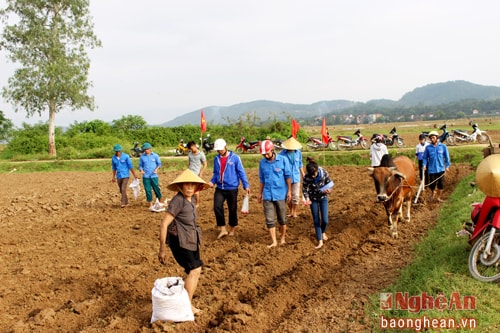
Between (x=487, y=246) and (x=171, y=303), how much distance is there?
360 cm

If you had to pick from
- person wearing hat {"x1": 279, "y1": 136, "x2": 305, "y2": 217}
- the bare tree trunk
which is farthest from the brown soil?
the bare tree trunk

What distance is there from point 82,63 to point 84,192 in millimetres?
14573

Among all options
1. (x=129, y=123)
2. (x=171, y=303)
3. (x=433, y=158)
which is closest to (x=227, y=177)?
(x=171, y=303)

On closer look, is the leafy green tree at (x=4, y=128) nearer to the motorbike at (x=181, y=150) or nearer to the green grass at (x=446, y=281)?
the motorbike at (x=181, y=150)

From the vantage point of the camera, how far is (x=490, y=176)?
15.2ft

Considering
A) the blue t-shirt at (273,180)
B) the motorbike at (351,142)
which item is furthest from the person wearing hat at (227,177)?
the motorbike at (351,142)

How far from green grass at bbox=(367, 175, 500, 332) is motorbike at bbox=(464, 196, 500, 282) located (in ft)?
0.44

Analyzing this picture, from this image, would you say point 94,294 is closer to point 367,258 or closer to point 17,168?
point 367,258

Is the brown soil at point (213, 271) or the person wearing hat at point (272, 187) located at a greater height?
the person wearing hat at point (272, 187)

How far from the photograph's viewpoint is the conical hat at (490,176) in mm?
4602

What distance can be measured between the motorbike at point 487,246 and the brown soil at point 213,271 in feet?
3.65

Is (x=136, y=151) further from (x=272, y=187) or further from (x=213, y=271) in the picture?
(x=213, y=271)

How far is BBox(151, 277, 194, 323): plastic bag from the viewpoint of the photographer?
4.38 m

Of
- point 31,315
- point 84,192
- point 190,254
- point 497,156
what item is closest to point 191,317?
point 190,254
